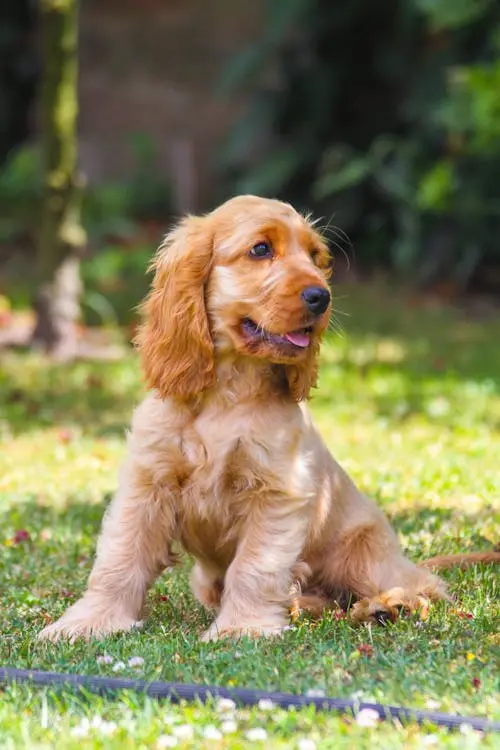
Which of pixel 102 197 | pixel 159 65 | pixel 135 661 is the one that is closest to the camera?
pixel 135 661

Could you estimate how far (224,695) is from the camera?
12.1 ft

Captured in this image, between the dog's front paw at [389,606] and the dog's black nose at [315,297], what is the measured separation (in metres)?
1.14

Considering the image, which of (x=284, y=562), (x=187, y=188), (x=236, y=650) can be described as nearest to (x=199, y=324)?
(x=284, y=562)

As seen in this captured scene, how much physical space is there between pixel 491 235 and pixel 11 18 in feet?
25.6

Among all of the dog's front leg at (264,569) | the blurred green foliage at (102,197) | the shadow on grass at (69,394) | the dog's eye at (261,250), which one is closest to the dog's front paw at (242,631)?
the dog's front leg at (264,569)

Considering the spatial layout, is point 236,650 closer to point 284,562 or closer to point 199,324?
point 284,562

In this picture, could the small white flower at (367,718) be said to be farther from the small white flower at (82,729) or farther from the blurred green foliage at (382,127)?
the blurred green foliage at (382,127)

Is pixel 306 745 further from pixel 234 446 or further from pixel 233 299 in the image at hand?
pixel 233 299

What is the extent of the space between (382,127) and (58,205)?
6.81 m

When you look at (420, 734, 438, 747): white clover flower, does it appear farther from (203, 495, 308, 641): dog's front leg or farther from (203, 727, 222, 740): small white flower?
(203, 495, 308, 641): dog's front leg

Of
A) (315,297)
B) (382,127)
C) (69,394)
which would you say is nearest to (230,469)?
(315,297)

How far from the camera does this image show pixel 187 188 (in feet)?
57.5

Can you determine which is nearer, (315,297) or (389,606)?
(315,297)

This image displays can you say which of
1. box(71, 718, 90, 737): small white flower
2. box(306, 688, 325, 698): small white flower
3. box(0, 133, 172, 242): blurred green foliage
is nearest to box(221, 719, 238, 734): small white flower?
box(306, 688, 325, 698): small white flower
